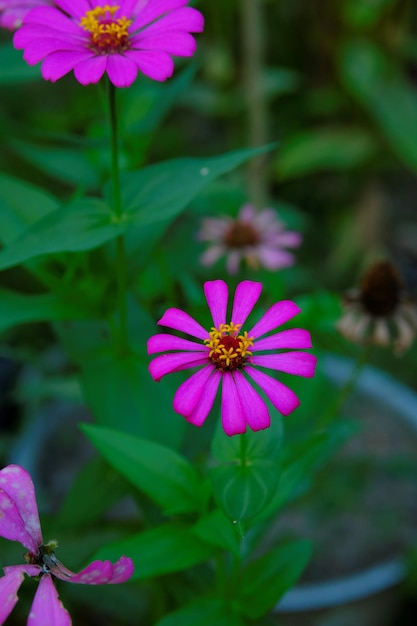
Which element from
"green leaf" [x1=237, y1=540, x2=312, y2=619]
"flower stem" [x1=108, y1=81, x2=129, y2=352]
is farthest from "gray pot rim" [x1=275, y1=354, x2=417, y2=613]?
"flower stem" [x1=108, y1=81, x2=129, y2=352]

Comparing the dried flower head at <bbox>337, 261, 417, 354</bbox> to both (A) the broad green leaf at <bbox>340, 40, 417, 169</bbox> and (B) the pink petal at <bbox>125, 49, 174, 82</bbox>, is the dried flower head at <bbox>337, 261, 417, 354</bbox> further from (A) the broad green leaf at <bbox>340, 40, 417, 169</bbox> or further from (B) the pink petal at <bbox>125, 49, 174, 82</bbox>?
(A) the broad green leaf at <bbox>340, 40, 417, 169</bbox>

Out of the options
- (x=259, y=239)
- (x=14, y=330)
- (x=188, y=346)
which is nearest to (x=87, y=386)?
(x=188, y=346)

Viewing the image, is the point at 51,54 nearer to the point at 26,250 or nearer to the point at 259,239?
the point at 26,250

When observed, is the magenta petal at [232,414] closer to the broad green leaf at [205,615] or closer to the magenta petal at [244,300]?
the magenta petal at [244,300]

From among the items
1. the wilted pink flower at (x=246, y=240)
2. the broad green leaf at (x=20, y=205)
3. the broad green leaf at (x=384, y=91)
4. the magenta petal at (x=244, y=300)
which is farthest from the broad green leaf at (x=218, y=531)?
the broad green leaf at (x=384, y=91)

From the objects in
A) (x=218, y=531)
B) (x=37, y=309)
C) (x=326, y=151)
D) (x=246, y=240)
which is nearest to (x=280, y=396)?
(x=218, y=531)

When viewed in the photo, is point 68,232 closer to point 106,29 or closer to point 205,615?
point 106,29
